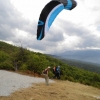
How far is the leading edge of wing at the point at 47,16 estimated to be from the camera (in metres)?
5.45

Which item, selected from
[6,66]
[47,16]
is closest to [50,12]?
[47,16]

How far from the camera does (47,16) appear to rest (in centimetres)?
567

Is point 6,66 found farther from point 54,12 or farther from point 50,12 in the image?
point 50,12

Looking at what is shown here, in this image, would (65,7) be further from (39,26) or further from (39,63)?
(39,63)

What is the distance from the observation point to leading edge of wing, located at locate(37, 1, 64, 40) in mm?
5453

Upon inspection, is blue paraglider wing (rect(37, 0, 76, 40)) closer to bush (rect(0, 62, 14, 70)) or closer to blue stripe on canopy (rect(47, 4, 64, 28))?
blue stripe on canopy (rect(47, 4, 64, 28))

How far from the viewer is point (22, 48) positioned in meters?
33.7

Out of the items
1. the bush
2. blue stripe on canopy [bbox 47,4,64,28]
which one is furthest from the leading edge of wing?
the bush

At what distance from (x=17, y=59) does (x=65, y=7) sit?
29340mm

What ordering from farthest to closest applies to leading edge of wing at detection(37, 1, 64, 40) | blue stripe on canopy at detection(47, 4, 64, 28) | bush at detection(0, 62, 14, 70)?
bush at detection(0, 62, 14, 70) → blue stripe on canopy at detection(47, 4, 64, 28) → leading edge of wing at detection(37, 1, 64, 40)

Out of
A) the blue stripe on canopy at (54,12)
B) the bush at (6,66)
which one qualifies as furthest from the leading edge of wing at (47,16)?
the bush at (6,66)

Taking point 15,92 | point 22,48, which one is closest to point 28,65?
point 22,48

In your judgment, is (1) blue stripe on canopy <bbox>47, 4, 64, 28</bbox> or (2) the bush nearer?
(1) blue stripe on canopy <bbox>47, 4, 64, 28</bbox>

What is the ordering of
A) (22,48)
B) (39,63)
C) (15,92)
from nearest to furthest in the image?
1. (15,92)
2. (39,63)
3. (22,48)
